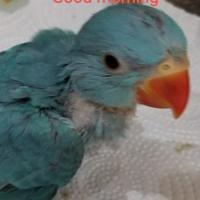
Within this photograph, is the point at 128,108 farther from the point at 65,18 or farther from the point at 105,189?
the point at 65,18

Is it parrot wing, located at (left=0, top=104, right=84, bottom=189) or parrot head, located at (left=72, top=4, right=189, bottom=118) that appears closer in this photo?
Answer: parrot head, located at (left=72, top=4, right=189, bottom=118)

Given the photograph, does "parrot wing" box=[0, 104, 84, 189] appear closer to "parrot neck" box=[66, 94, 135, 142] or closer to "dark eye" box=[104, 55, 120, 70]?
"parrot neck" box=[66, 94, 135, 142]

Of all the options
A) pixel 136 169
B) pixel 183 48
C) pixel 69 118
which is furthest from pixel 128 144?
pixel 183 48

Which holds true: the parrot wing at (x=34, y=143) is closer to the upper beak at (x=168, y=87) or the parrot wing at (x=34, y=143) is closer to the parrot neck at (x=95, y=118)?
the parrot neck at (x=95, y=118)

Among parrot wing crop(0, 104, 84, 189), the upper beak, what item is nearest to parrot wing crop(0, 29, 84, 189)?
parrot wing crop(0, 104, 84, 189)

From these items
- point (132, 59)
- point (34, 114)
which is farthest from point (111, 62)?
point (34, 114)

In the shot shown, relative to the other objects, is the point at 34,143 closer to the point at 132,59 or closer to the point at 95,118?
the point at 95,118

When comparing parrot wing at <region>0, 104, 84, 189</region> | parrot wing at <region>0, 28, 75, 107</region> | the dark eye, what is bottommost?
parrot wing at <region>0, 104, 84, 189</region>
